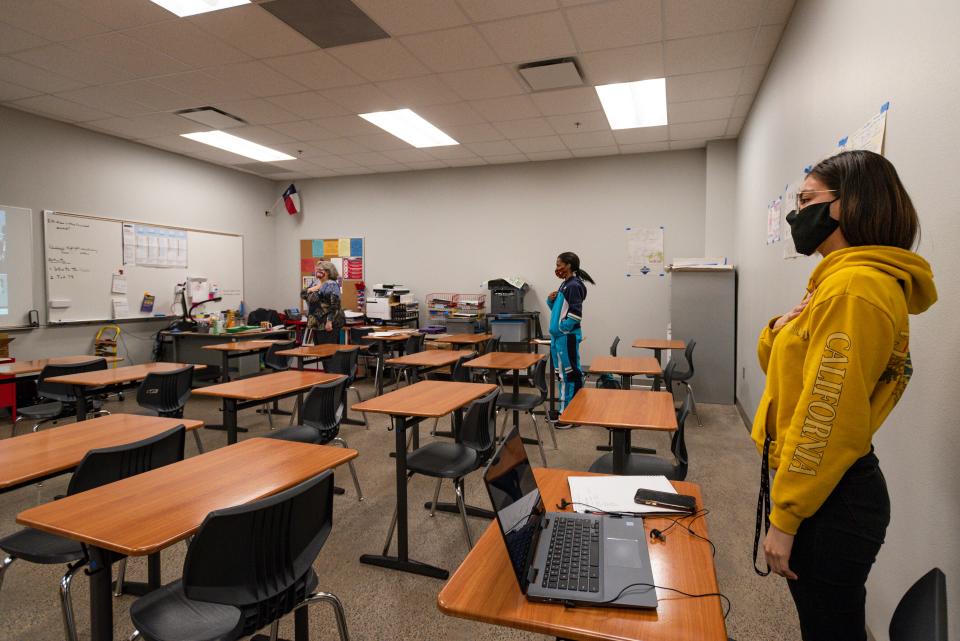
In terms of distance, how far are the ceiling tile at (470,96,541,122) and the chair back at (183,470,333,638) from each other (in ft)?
14.1

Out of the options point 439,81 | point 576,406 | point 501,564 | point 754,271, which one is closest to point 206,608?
point 501,564

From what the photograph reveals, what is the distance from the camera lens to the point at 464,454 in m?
2.95

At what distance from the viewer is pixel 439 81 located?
4.52 m

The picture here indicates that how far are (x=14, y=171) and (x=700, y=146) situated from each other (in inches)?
299

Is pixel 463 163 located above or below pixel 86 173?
above

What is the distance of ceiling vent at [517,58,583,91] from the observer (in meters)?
4.17

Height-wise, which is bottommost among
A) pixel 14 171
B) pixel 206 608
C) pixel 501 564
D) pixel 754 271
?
pixel 206 608

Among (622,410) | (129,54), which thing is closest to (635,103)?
(622,410)

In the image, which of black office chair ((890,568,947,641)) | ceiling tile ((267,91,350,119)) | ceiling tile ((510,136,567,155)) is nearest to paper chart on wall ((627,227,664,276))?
ceiling tile ((510,136,567,155))

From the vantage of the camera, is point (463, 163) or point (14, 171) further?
point (463, 163)

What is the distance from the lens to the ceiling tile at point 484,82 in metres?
4.34

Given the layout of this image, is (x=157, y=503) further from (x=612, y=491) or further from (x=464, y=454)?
(x=464, y=454)

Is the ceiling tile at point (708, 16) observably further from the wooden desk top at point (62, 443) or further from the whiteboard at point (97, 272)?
the whiteboard at point (97, 272)

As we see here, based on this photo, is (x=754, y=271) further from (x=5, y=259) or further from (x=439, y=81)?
(x=5, y=259)
